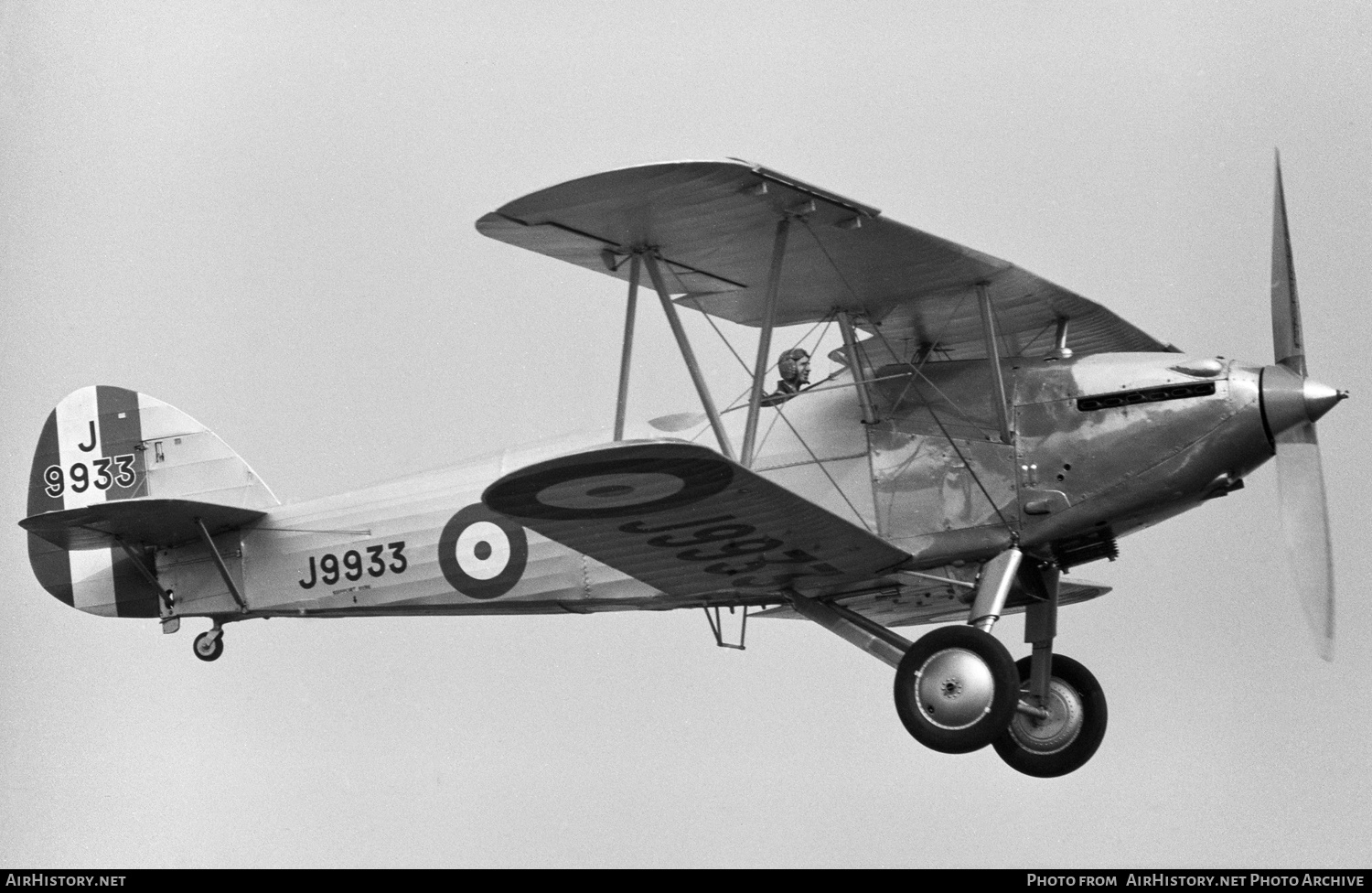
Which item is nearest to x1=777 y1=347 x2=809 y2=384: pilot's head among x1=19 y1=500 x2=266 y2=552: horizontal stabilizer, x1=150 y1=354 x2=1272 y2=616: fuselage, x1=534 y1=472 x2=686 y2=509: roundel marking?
x1=150 y1=354 x2=1272 y2=616: fuselage

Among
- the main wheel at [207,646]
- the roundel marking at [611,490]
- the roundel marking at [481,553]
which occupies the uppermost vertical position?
the roundel marking at [611,490]

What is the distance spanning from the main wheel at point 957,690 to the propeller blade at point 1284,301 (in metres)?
2.15

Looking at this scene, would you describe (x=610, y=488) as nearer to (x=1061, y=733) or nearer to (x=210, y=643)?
(x=1061, y=733)

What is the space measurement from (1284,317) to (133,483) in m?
7.42

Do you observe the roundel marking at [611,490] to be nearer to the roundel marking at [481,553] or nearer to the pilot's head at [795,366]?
the pilot's head at [795,366]

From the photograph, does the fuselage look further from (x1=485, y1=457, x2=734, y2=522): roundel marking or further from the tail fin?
(x1=485, y1=457, x2=734, y2=522): roundel marking

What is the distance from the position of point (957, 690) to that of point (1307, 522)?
205 cm

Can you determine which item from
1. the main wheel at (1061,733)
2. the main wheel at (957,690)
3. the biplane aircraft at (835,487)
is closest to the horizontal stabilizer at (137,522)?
the biplane aircraft at (835,487)

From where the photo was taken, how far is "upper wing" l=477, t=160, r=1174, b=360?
29.6 feet

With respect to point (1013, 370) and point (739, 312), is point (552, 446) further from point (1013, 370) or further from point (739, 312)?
point (1013, 370)

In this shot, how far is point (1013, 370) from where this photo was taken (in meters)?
10.1

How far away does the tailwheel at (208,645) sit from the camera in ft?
38.6

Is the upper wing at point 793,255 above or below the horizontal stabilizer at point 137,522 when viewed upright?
above

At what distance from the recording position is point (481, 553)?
36.6ft
